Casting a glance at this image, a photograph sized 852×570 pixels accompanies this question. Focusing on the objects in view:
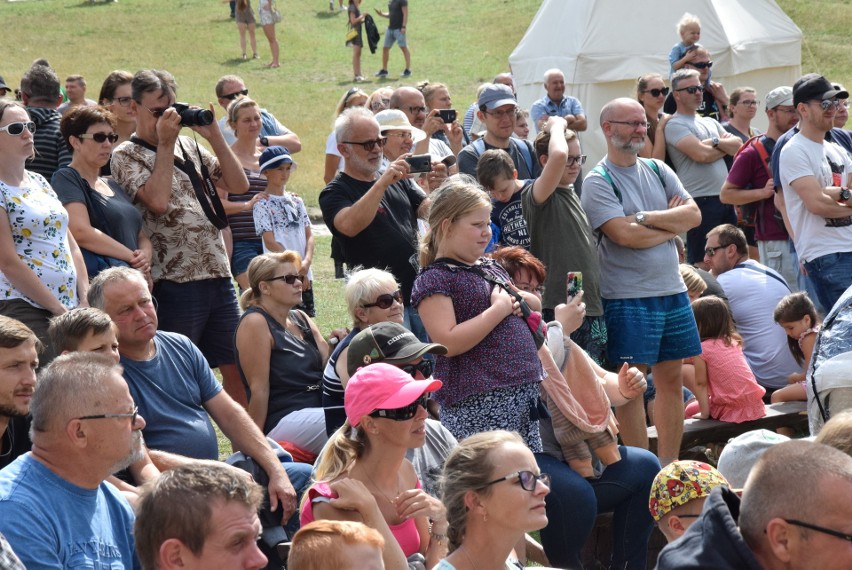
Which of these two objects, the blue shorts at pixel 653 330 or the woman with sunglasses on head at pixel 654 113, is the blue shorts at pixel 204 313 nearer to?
the blue shorts at pixel 653 330

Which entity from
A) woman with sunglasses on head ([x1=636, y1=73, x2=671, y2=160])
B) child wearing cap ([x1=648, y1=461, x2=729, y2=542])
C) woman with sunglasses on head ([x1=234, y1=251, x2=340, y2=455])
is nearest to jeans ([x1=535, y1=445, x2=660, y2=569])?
child wearing cap ([x1=648, y1=461, x2=729, y2=542])

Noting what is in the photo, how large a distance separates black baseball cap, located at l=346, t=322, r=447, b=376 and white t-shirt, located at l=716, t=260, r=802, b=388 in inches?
148

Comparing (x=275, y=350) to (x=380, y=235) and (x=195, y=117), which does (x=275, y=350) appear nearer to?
(x=380, y=235)

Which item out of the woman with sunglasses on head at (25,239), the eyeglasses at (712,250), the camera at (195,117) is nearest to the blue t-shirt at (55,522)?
the woman with sunglasses on head at (25,239)

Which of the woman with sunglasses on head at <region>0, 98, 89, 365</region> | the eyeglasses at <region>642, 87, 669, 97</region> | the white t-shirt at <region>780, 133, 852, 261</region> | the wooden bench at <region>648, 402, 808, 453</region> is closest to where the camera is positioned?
the woman with sunglasses on head at <region>0, 98, 89, 365</region>

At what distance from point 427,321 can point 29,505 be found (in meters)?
2.09

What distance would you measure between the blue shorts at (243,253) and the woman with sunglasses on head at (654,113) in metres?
3.76

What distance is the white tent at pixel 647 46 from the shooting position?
13.3 meters

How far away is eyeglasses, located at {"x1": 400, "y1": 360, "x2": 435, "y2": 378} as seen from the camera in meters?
4.40

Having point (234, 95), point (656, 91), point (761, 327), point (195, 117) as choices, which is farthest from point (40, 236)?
point (656, 91)

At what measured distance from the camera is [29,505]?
11.1 feet

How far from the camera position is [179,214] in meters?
6.14

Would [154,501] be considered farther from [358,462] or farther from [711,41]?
[711,41]

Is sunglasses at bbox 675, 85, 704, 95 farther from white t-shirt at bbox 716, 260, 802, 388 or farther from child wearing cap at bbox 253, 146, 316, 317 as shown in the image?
child wearing cap at bbox 253, 146, 316, 317
